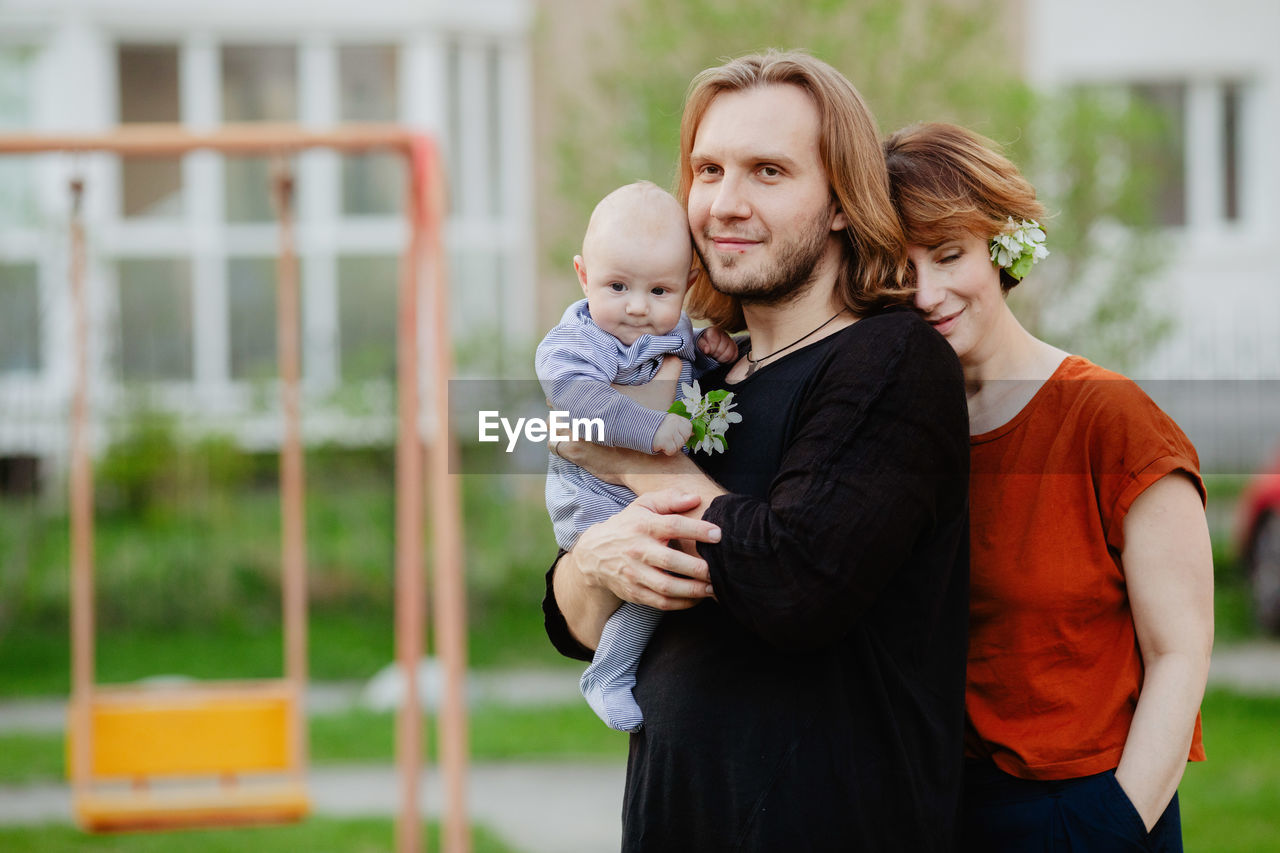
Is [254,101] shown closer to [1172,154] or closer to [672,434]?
[1172,154]

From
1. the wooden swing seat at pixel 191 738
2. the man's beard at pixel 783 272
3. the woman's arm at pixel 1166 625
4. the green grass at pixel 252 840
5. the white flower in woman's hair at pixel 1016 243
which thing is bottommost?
the green grass at pixel 252 840

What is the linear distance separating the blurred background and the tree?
0.02 m

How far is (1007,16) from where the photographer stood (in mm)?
13195

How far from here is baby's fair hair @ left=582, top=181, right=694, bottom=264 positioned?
2156 millimetres

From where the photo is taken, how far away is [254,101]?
12.6m

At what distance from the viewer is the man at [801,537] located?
1.88 m

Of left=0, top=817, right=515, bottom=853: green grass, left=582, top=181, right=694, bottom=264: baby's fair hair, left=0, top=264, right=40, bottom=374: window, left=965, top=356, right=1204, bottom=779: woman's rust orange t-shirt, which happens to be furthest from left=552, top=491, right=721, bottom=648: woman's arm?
left=0, top=264, right=40, bottom=374: window

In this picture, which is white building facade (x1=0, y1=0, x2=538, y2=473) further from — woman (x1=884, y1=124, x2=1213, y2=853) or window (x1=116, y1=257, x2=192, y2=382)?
woman (x1=884, y1=124, x2=1213, y2=853)

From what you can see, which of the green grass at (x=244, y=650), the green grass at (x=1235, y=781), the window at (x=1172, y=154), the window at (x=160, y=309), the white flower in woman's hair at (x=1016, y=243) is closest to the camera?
the white flower in woman's hair at (x=1016, y=243)

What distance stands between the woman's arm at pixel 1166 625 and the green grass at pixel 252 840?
3.67 metres

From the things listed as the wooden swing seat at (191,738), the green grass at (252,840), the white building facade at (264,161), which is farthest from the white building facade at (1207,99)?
the wooden swing seat at (191,738)

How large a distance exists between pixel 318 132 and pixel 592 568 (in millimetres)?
3561

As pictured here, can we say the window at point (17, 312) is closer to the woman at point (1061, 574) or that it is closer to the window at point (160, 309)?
the window at point (160, 309)

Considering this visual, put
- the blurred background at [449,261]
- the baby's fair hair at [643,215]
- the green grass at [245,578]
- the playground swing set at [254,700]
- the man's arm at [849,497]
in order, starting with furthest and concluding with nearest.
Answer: the green grass at [245,578], the blurred background at [449,261], the playground swing set at [254,700], the baby's fair hair at [643,215], the man's arm at [849,497]
